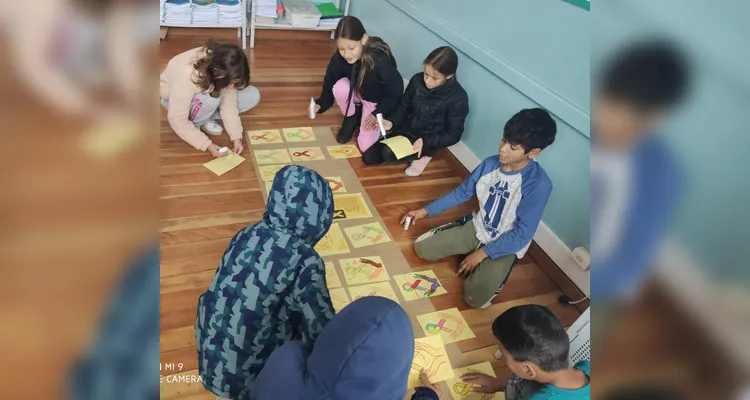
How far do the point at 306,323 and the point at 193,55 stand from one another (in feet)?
4.56

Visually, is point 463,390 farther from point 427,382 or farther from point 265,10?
point 265,10

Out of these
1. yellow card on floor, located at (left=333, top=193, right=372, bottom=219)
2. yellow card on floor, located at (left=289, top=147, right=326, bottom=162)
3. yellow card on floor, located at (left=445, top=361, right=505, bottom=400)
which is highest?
yellow card on floor, located at (left=289, top=147, right=326, bottom=162)

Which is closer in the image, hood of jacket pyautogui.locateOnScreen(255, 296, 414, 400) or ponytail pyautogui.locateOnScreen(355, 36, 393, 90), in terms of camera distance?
hood of jacket pyautogui.locateOnScreen(255, 296, 414, 400)

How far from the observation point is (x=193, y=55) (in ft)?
6.50

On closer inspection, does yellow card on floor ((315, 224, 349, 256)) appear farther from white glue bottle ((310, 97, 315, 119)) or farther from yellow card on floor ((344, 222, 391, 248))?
white glue bottle ((310, 97, 315, 119))

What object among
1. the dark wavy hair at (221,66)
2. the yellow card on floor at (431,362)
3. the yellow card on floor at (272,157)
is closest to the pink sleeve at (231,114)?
the yellow card on floor at (272,157)

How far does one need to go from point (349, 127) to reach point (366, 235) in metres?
0.76

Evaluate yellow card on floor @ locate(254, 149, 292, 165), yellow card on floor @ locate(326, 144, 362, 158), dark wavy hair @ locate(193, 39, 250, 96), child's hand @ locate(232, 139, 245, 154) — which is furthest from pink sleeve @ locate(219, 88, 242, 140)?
yellow card on floor @ locate(326, 144, 362, 158)

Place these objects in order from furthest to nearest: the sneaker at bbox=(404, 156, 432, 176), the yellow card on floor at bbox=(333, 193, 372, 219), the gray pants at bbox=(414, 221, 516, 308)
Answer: the sneaker at bbox=(404, 156, 432, 176), the yellow card on floor at bbox=(333, 193, 372, 219), the gray pants at bbox=(414, 221, 516, 308)

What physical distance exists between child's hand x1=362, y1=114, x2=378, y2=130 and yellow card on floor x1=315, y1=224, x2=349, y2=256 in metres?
0.70

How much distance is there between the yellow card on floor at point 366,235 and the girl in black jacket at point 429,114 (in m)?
0.46

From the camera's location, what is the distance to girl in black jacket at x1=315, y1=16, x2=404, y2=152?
230cm

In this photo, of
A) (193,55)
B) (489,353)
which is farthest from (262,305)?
(193,55)

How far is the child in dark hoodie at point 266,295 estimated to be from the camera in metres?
1.04
